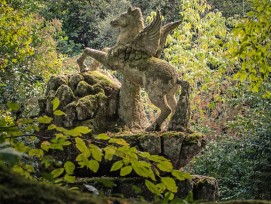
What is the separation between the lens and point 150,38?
21.1ft

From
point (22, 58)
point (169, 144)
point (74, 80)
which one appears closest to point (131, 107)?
point (74, 80)

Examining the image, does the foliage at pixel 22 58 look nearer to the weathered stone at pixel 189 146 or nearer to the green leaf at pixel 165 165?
the weathered stone at pixel 189 146

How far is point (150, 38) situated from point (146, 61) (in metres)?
0.31

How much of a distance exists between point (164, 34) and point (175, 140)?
1614mm

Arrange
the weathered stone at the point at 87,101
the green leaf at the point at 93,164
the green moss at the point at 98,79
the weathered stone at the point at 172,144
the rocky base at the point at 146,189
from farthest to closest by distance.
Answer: the green moss at the point at 98,79
the weathered stone at the point at 87,101
the weathered stone at the point at 172,144
the rocky base at the point at 146,189
the green leaf at the point at 93,164

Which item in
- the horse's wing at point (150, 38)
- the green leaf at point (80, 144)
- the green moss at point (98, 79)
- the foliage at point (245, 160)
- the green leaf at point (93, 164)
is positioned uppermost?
the horse's wing at point (150, 38)

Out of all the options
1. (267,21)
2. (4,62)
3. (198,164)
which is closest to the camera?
(267,21)

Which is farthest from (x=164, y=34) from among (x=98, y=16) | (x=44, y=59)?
(x=98, y=16)

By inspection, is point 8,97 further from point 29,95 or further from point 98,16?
point 98,16

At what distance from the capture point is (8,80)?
11.2m

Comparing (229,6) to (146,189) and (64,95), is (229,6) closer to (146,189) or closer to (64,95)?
(64,95)

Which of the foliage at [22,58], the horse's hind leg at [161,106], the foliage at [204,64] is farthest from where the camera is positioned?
the foliage at [204,64]

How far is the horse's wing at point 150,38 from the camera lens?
6.45 m

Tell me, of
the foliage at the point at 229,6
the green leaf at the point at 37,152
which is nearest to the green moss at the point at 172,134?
the green leaf at the point at 37,152
